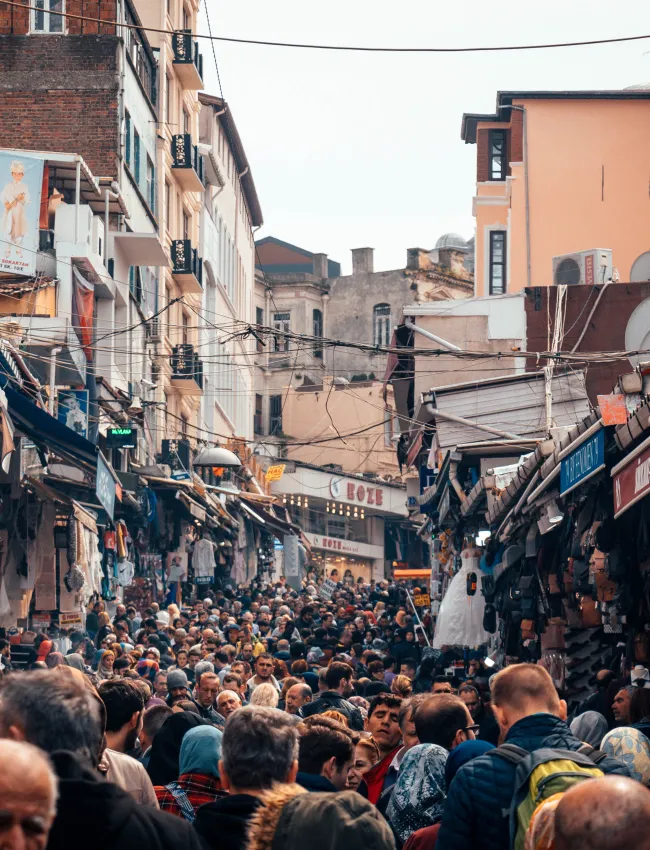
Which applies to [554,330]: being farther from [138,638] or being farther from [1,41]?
[1,41]

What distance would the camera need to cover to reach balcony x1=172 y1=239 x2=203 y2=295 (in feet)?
131

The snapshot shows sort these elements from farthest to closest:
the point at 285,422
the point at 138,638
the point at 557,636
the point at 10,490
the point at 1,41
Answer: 1. the point at 285,422
2. the point at 1,41
3. the point at 138,638
4. the point at 10,490
5. the point at 557,636

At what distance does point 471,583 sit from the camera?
720 inches

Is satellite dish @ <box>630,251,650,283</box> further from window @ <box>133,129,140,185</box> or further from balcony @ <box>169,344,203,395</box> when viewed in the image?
balcony @ <box>169,344,203,395</box>

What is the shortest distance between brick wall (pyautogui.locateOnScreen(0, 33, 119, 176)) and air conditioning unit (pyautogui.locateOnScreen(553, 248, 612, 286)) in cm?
1017

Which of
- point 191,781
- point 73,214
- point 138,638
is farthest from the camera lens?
point 73,214

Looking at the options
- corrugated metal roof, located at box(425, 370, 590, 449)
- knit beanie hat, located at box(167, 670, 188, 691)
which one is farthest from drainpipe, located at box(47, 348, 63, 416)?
knit beanie hat, located at box(167, 670, 188, 691)

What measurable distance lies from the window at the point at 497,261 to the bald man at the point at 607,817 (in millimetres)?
32783

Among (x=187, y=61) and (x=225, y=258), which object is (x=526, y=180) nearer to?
(x=187, y=61)

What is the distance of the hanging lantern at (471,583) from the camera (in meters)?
18.1

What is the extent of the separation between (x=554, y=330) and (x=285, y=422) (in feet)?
137

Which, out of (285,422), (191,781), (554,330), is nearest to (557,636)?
(191,781)

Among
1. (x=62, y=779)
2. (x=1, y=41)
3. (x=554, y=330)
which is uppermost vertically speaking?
(x=1, y=41)

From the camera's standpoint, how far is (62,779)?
3.95 m
